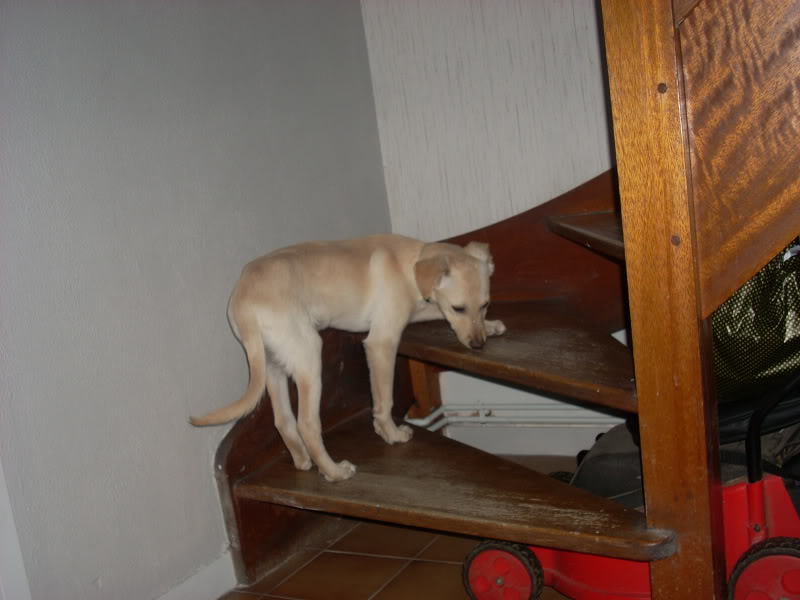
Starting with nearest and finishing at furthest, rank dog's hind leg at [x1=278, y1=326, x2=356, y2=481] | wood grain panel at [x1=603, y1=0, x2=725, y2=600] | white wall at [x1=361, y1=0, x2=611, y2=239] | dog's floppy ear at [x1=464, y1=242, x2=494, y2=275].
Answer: wood grain panel at [x1=603, y1=0, x2=725, y2=600], dog's hind leg at [x1=278, y1=326, x2=356, y2=481], dog's floppy ear at [x1=464, y1=242, x2=494, y2=275], white wall at [x1=361, y1=0, x2=611, y2=239]

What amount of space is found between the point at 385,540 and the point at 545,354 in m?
0.87

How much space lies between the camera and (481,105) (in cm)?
290

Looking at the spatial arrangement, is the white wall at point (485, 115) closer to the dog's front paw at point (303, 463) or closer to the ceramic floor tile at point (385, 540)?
the ceramic floor tile at point (385, 540)

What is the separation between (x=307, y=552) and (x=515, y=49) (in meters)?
1.90

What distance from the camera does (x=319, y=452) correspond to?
85.7 inches

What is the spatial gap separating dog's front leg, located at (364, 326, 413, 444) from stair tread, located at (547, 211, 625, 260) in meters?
0.61

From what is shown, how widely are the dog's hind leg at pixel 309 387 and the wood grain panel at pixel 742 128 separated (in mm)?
1070

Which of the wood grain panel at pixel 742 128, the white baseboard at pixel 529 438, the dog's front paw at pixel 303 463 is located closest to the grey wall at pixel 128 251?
the dog's front paw at pixel 303 463

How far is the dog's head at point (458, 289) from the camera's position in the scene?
90.6 inches

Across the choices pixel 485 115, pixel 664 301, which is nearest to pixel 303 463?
pixel 664 301

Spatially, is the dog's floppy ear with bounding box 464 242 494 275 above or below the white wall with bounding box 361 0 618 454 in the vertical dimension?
below

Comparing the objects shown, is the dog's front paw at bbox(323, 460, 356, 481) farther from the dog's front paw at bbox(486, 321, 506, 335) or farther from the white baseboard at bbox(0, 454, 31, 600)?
the white baseboard at bbox(0, 454, 31, 600)

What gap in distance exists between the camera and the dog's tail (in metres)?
1.92

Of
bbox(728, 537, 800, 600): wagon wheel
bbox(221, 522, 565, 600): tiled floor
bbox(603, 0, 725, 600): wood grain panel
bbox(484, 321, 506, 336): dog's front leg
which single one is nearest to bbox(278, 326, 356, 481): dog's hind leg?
bbox(221, 522, 565, 600): tiled floor
